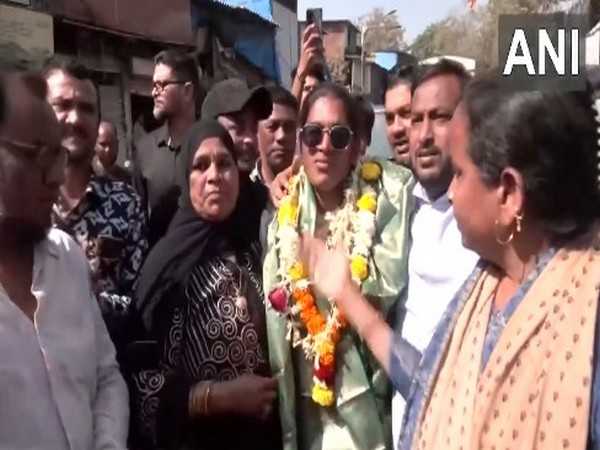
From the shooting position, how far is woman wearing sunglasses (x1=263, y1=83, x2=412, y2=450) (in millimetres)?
3045

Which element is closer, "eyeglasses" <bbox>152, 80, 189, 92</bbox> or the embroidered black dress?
the embroidered black dress

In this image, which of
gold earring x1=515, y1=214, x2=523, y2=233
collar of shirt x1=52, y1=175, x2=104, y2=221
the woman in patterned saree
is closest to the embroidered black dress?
collar of shirt x1=52, y1=175, x2=104, y2=221

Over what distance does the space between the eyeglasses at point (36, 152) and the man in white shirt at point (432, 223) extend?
109 cm

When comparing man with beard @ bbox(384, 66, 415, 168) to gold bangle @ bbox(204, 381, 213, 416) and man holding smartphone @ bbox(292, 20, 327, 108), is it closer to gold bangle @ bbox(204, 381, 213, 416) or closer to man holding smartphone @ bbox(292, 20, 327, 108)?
man holding smartphone @ bbox(292, 20, 327, 108)

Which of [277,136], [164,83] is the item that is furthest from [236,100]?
[164,83]

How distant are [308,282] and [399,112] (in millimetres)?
1384

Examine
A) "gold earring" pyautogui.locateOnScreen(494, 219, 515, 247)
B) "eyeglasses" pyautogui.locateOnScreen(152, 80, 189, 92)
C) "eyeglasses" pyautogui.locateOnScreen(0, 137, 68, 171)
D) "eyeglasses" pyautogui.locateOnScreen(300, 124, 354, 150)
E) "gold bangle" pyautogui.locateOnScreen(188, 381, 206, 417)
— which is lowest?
"gold bangle" pyautogui.locateOnScreen(188, 381, 206, 417)

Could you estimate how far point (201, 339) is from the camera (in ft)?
9.98

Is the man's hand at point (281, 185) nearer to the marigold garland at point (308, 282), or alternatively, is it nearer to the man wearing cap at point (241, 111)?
the marigold garland at point (308, 282)

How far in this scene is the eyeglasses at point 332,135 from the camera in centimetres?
316

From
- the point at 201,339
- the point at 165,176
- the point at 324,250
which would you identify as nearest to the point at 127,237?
the point at 201,339

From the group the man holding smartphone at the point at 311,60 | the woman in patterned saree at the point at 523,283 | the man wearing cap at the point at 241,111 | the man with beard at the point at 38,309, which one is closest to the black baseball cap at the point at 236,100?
the man wearing cap at the point at 241,111

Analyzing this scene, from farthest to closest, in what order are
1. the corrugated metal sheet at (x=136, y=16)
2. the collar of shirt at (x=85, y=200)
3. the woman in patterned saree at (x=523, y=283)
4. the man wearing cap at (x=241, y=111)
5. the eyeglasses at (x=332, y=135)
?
1. the corrugated metal sheet at (x=136, y=16)
2. the man wearing cap at (x=241, y=111)
3. the eyeglasses at (x=332, y=135)
4. the collar of shirt at (x=85, y=200)
5. the woman in patterned saree at (x=523, y=283)

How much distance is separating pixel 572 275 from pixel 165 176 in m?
2.68
